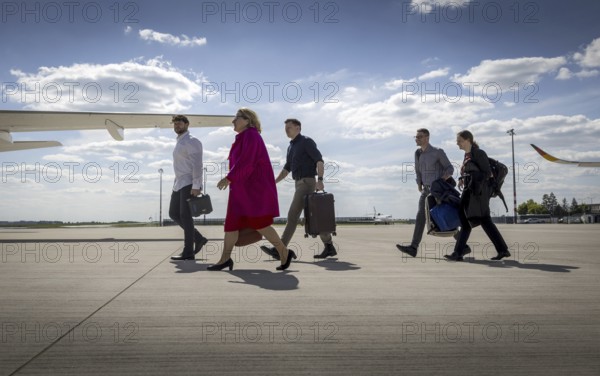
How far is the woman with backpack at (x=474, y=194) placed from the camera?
662 centimetres

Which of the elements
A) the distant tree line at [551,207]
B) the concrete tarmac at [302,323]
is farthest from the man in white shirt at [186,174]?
the distant tree line at [551,207]

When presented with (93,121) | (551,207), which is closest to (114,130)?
(93,121)

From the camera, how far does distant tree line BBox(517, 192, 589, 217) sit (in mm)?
148750

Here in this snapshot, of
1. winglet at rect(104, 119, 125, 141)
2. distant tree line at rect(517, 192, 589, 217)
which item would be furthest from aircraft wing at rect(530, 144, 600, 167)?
distant tree line at rect(517, 192, 589, 217)

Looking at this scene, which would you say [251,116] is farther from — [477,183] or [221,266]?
[477,183]

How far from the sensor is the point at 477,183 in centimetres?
661

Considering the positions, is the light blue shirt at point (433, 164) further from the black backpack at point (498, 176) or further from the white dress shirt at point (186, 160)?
the white dress shirt at point (186, 160)

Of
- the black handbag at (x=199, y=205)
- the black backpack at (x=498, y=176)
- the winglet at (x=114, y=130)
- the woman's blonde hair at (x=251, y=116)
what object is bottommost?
the black handbag at (x=199, y=205)

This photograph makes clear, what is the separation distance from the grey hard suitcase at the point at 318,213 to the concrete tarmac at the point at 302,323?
1562 millimetres

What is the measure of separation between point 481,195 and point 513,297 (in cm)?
321

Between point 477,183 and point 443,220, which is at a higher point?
point 477,183

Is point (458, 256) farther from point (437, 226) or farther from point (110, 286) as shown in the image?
point (110, 286)

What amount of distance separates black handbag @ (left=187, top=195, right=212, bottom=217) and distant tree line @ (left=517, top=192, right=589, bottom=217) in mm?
156752

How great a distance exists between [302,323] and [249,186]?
279cm
